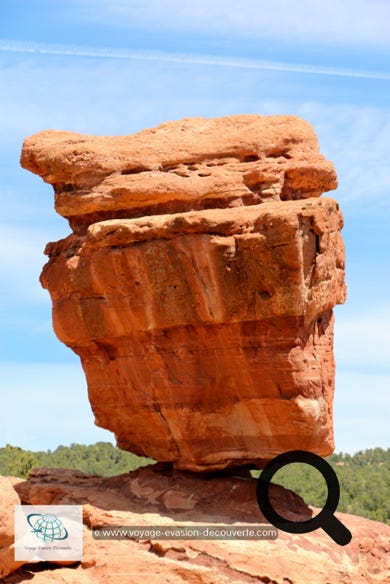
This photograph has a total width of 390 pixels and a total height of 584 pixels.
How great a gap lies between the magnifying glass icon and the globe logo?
4.36m

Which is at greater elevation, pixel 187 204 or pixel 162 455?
pixel 187 204

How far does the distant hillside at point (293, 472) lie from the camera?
141ft

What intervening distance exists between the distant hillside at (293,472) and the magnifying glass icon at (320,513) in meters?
13.9

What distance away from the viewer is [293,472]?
5856 cm

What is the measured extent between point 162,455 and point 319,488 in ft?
94.1

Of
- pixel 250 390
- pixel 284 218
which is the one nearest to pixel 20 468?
pixel 250 390

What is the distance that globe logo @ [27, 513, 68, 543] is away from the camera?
21906 millimetres

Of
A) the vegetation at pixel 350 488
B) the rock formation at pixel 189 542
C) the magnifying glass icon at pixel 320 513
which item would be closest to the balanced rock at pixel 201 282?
the magnifying glass icon at pixel 320 513

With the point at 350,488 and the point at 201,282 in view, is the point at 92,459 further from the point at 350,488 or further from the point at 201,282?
the point at 201,282

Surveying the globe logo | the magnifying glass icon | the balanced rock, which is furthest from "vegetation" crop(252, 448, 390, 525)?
the globe logo

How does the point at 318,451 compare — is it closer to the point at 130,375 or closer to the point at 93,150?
the point at 130,375

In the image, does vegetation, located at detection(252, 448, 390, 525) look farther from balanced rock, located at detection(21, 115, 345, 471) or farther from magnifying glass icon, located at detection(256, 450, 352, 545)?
balanced rock, located at detection(21, 115, 345, 471)

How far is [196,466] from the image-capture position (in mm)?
24484

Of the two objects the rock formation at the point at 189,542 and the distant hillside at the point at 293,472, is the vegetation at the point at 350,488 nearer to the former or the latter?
the distant hillside at the point at 293,472
